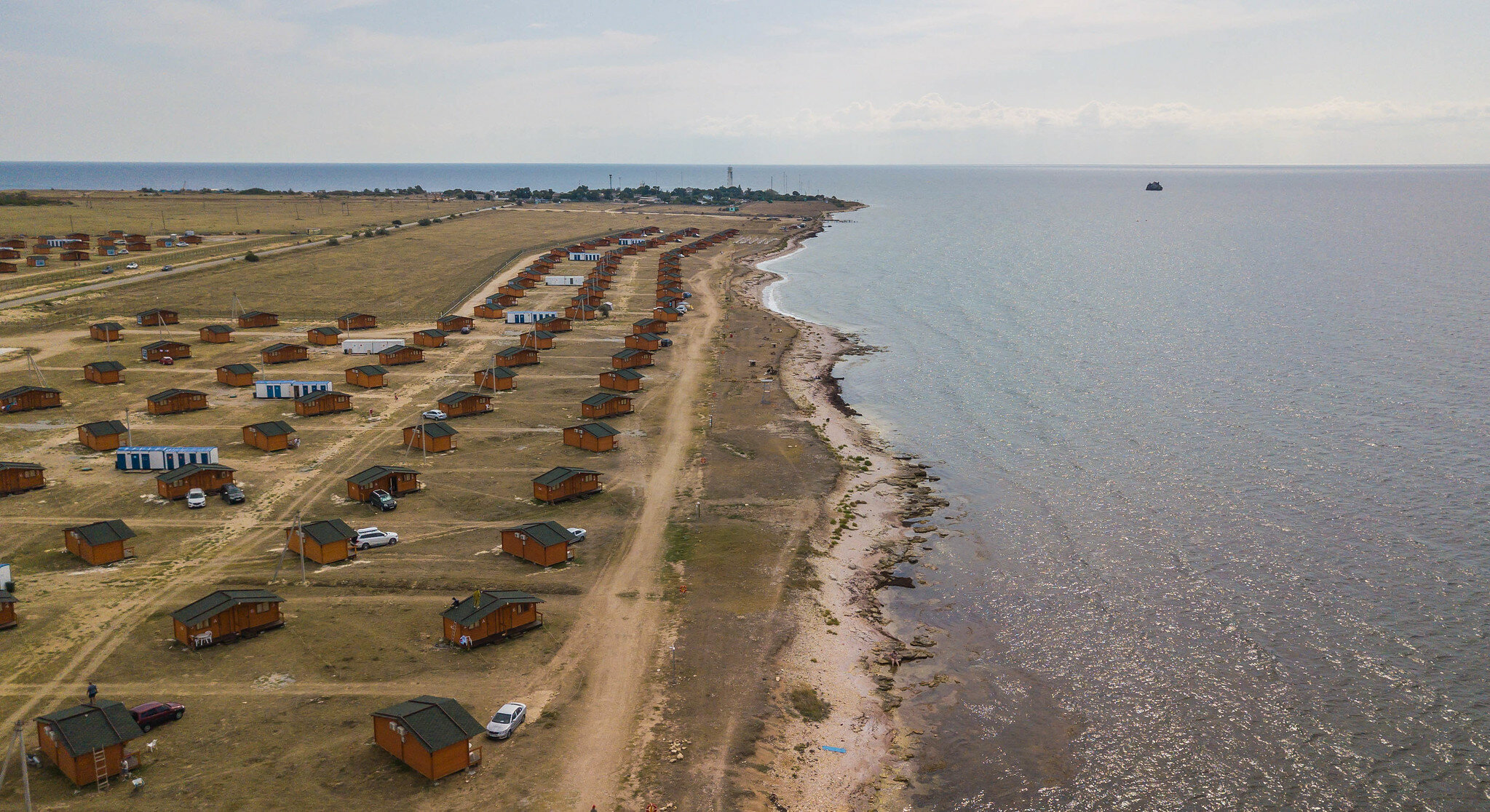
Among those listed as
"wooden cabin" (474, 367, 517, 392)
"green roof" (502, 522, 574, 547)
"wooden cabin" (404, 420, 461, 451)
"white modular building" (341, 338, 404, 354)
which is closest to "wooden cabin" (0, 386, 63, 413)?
"white modular building" (341, 338, 404, 354)

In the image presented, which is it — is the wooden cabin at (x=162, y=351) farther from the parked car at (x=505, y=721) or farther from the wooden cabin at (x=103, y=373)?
the parked car at (x=505, y=721)

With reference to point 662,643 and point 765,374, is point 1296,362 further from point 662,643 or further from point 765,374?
point 662,643

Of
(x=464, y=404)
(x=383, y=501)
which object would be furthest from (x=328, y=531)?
(x=464, y=404)

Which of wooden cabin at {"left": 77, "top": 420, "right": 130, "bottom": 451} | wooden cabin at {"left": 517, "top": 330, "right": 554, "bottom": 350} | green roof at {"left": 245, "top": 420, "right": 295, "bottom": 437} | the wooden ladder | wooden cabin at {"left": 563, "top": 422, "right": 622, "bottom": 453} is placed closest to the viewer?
the wooden ladder

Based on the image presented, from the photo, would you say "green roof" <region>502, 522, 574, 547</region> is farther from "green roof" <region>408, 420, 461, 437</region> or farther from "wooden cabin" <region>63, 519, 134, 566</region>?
"wooden cabin" <region>63, 519, 134, 566</region>

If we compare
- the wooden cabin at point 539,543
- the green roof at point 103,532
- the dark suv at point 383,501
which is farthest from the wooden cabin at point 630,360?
the green roof at point 103,532
